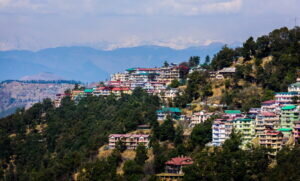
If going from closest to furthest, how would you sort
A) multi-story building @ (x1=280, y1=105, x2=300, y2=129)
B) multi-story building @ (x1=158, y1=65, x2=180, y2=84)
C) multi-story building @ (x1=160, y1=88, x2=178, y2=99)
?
multi-story building @ (x1=280, y1=105, x2=300, y2=129) < multi-story building @ (x1=160, y1=88, x2=178, y2=99) < multi-story building @ (x1=158, y1=65, x2=180, y2=84)

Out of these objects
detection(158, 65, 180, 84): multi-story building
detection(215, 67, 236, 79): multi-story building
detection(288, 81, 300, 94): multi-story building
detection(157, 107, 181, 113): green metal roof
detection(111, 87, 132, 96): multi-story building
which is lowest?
detection(157, 107, 181, 113): green metal roof

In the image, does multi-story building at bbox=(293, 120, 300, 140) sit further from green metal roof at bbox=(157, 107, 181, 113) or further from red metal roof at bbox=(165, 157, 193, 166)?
green metal roof at bbox=(157, 107, 181, 113)

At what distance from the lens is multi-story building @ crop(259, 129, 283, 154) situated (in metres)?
36.7

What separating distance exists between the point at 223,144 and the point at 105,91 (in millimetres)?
27805

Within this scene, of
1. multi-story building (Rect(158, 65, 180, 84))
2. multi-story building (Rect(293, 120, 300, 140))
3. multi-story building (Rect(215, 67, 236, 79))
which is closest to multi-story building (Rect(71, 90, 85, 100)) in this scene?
multi-story building (Rect(158, 65, 180, 84))

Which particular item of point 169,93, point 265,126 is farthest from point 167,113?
point 265,126

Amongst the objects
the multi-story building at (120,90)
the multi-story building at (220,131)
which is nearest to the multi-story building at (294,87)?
the multi-story building at (220,131)

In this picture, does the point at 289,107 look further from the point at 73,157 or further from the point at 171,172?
the point at 73,157

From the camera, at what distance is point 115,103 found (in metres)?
57.4

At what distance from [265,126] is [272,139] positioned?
232 cm

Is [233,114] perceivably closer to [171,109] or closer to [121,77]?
Answer: [171,109]

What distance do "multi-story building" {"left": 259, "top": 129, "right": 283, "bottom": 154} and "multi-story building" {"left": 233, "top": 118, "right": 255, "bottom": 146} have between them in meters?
1.51

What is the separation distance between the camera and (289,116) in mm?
38969

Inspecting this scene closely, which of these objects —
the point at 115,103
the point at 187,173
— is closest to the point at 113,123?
the point at 115,103
